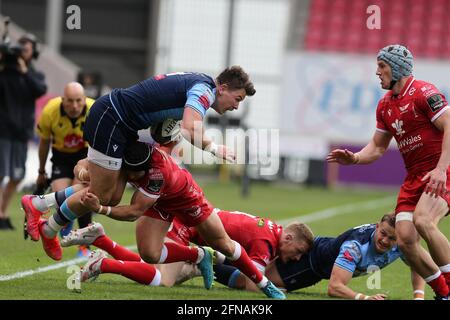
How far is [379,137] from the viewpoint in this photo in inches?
346

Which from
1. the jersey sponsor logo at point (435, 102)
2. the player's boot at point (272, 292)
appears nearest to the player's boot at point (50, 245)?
the player's boot at point (272, 292)

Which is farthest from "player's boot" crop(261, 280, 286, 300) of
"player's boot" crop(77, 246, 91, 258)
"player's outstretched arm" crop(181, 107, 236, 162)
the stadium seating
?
the stadium seating

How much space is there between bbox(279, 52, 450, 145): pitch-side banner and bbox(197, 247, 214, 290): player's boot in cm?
2041

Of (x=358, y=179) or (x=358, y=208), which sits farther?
(x=358, y=179)

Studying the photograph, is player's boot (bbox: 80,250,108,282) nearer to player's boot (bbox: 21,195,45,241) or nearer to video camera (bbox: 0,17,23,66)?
player's boot (bbox: 21,195,45,241)

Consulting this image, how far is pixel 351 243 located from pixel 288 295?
2.23 feet

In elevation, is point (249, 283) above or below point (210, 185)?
above

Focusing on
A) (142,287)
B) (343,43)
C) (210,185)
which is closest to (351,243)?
(142,287)

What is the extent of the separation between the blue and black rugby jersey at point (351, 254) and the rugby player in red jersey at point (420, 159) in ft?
1.45

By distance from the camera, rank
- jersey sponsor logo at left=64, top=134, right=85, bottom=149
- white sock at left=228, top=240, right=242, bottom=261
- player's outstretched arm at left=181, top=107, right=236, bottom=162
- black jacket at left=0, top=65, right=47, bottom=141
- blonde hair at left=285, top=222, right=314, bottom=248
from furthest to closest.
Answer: black jacket at left=0, top=65, right=47, bottom=141, jersey sponsor logo at left=64, top=134, right=85, bottom=149, blonde hair at left=285, top=222, right=314, bottom=248, white sock at left=228, top=240, right=242, bottom=261, player's outstretched arm at left=181, top=107, right=236, bottom=162

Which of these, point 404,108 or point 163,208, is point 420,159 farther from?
point 163,208

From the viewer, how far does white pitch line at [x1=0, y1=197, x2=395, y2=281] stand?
9102 mm

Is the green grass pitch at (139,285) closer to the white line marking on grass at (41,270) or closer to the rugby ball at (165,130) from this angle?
the white line marking on grass at (41,270)
